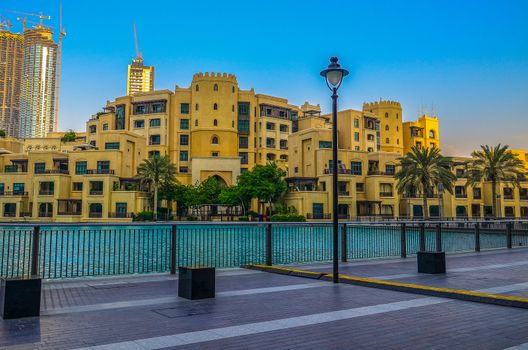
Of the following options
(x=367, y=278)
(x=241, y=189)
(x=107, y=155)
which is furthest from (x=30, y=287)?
(x=107, y=155)

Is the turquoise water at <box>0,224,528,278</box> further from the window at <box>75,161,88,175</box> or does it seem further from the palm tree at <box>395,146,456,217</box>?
the window at <box>75,161,88,175</box>

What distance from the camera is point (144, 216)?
60.2 metres

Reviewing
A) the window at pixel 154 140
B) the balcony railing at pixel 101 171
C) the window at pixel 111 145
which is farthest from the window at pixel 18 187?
the window at pixel 154 140

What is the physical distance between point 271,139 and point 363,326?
81.0 meters

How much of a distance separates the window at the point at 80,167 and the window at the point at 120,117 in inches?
758

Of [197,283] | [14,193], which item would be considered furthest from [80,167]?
[197,283]

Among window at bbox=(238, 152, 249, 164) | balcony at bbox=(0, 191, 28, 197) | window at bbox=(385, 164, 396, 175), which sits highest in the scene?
window at bbox=(238, 152, 249, 164)

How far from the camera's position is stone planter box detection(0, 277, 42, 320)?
6.28 m

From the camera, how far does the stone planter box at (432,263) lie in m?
11.0

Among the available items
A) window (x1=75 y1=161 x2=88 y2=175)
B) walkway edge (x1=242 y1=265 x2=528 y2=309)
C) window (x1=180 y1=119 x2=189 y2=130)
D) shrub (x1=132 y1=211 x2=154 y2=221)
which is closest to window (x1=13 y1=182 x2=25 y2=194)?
window (x1=75 y1=161 x2=88 y2=175)

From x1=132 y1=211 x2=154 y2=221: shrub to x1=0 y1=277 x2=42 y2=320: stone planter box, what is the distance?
181 ft

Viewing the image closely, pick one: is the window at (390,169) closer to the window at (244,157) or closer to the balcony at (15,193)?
the window at (244,157)

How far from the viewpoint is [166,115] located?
265 ft

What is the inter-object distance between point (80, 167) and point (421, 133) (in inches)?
3067
